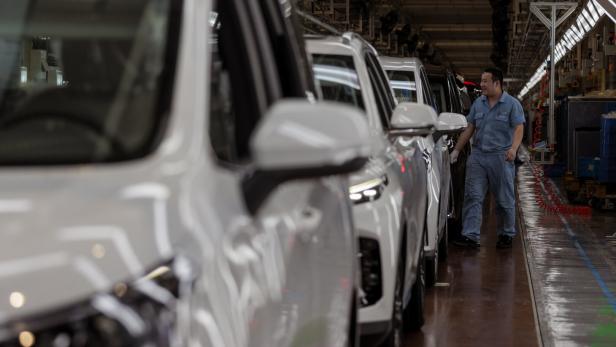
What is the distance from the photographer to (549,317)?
8.27m

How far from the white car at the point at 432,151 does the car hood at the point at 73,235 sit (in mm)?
6974

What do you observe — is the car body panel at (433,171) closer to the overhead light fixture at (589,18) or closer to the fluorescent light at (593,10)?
the fluorescent light at (593,10)

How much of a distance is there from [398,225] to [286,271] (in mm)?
3262

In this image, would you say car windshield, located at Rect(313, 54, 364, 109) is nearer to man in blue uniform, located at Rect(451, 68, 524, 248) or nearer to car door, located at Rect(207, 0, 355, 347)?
car door, located at Rect(207, 0, 355, 347)

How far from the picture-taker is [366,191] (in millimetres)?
5879

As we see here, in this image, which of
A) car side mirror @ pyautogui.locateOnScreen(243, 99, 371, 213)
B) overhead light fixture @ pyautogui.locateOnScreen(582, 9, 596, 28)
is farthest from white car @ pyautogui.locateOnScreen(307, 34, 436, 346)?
overhead light fixture @ pyautogui.locateOnScreen(582, 9, 596, 28)

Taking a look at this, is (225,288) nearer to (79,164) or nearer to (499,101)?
(79,164)

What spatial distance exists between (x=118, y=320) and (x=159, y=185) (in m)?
0.27

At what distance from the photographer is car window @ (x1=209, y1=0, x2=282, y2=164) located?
2920 millimetres

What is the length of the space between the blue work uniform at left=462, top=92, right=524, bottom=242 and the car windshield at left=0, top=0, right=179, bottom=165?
9842mm

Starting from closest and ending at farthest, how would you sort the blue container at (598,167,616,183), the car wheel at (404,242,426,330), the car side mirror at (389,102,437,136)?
the car side mirror at (389,102,437,136), the car wheel at (404,242,426,330), the blue container at (598,167,616,183)

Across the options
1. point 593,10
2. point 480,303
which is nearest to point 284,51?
point 480,303

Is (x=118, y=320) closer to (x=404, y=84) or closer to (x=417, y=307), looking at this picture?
(x=417, y=307)

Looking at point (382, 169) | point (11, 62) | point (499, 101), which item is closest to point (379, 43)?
point (499, 101)
